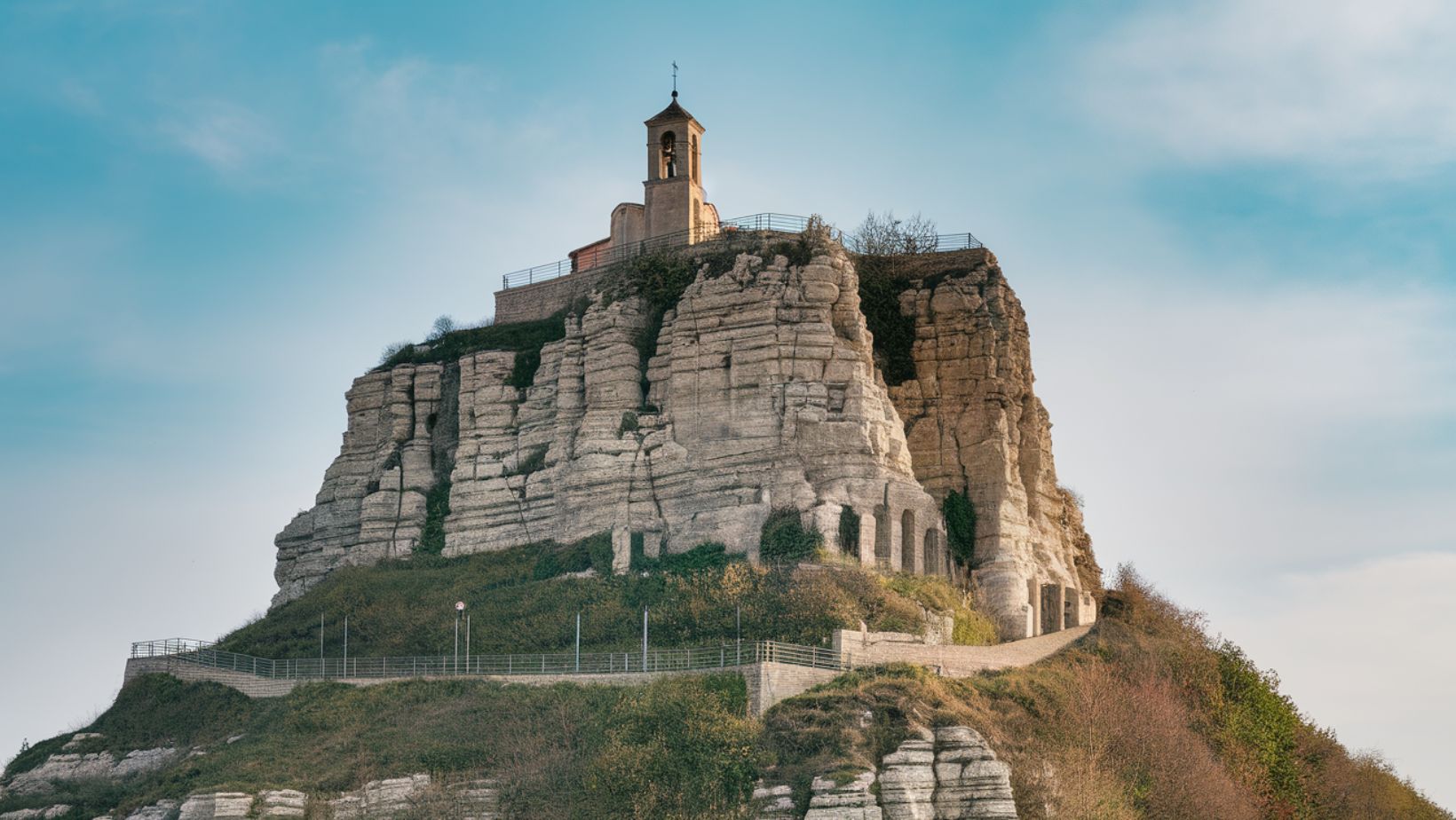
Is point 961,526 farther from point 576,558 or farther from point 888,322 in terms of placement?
point 576,558

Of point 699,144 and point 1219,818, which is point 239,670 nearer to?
point 699,144

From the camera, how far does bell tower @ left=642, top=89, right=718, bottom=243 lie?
243 ft

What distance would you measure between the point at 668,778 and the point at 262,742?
14.5 metres

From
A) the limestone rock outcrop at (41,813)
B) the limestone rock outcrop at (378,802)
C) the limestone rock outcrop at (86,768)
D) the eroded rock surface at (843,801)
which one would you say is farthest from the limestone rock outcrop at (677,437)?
the limestone rock outcrop at (41,813)

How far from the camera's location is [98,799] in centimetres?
5972

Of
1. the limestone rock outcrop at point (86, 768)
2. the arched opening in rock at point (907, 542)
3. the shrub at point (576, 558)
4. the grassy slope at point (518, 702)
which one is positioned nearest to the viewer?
the grassy slope at point (518, 702)

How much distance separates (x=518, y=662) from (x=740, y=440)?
9.96m

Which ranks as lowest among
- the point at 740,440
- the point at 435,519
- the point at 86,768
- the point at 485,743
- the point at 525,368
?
the point at 86,768

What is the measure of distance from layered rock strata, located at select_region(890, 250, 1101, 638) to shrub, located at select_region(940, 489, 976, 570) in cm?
22

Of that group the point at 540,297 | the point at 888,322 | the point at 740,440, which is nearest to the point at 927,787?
the point at 740,440

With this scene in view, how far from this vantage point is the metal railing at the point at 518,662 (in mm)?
56594

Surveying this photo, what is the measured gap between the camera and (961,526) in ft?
226

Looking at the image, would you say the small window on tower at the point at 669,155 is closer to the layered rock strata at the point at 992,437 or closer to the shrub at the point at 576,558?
the layered rock strata at the point at 992,437

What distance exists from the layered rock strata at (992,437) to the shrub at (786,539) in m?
7.33
